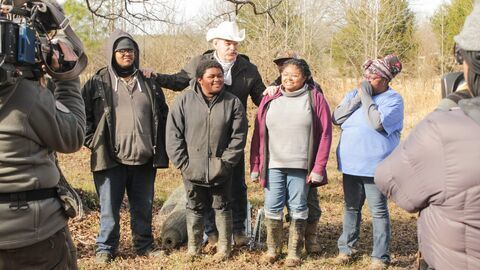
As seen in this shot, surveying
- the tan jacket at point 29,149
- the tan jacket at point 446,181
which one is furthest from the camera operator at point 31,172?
the tan jacket at point 446,181

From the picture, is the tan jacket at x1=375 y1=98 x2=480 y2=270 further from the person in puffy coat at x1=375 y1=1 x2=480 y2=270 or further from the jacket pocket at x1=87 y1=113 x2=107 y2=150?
the jacket pocket at x1=87 y1=113 x2=107 y2=150

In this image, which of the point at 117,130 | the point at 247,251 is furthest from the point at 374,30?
the point at 117,130

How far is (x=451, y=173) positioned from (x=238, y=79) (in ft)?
11.7

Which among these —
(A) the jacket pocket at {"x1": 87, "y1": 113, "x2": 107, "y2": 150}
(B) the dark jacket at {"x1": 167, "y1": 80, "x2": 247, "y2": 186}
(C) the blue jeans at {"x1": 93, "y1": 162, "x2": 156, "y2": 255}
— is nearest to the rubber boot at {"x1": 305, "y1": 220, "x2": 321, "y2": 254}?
(B) the dark jacket at {"x1": 167, "y1": 80, "x2": 247, "y2": 186}

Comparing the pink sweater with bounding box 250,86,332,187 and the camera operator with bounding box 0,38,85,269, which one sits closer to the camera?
the camera operator with bounding box 0,38,85,269

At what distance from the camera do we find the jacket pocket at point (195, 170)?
195 inches

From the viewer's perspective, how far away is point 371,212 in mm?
4984

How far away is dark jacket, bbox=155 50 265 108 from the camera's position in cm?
549

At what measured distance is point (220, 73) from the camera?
5.05m

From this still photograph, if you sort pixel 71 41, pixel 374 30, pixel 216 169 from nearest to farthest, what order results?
pixel 71 41, pixel 216 169, pixel 374 30

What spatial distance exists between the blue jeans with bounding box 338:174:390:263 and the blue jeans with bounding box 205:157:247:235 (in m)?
1.07

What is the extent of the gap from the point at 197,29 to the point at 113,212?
1205 cm

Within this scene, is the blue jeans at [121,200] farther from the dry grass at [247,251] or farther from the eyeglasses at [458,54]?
the eyeglasses at [458,54]

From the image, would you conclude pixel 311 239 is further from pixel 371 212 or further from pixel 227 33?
pixel 227 33
